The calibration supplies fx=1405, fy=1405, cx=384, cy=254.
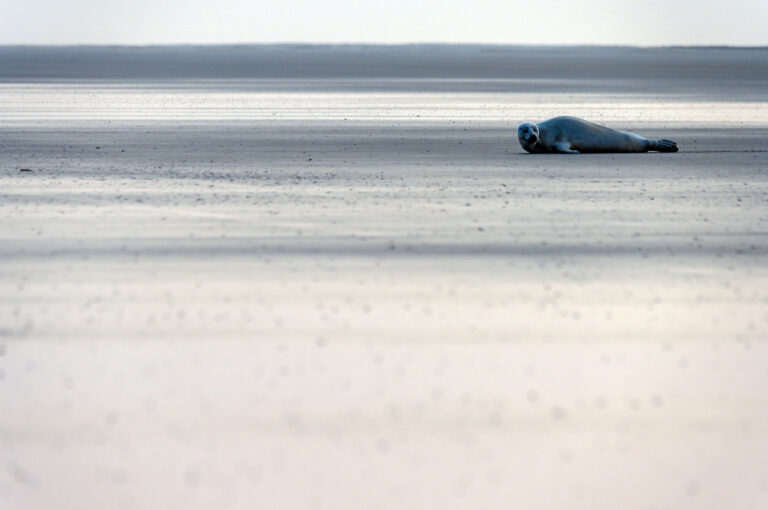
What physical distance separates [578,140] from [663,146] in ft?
2.84

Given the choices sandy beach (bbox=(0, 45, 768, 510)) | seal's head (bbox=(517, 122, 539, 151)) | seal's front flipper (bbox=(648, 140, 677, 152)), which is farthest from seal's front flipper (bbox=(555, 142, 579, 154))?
sandy beach (bbox=(0, 45, 768, 510))

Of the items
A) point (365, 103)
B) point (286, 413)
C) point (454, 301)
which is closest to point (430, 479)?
point (286, 413)

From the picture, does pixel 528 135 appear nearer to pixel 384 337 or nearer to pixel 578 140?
pixel 578 140

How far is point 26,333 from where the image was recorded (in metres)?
5.63

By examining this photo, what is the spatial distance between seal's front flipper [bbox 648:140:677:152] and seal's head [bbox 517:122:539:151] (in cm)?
126

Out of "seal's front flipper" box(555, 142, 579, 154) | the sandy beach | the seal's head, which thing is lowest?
"seal's front flipper" box(555, 142, 579, 154)

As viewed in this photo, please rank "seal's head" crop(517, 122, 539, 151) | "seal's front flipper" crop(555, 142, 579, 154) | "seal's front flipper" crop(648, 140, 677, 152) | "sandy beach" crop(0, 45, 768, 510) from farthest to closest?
"seal's front flipper" crop(648, 140, 677, 152) < "seal's front flipper" crop(555, 142, 579, 154) < "seal's head" crop(517, 122, 539, 151) < "sandy beach" crop(0, 45, 768, 510)

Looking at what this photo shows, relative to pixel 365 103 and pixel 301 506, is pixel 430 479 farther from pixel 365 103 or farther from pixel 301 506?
pixel 365 103

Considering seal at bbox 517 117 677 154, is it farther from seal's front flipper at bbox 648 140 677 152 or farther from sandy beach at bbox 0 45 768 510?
sandy beach at bbox 0 45 768 510

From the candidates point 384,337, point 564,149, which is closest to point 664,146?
point 564,149

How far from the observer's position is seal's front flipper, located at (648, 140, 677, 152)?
1392cm

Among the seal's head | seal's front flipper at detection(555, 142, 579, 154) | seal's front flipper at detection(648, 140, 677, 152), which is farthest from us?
seal's front flipper at detection(648, 140, 677, 152)

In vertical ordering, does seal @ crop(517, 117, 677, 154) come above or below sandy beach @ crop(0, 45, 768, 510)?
below

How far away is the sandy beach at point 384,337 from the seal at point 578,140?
1.61m
